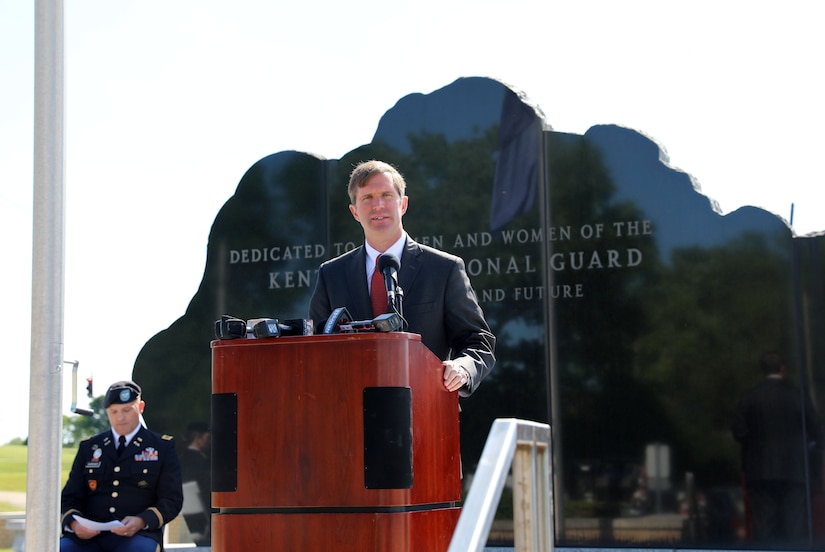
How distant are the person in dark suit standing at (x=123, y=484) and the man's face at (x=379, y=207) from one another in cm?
274

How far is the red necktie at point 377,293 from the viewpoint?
3191 mm

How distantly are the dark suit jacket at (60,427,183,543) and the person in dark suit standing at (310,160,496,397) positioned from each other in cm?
261

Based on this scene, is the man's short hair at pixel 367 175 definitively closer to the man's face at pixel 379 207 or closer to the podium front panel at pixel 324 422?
the man's face at pixel 379 207

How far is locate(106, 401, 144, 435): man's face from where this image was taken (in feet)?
18.4

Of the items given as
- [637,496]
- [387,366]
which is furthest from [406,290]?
[637,496]

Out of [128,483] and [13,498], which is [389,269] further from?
[13,498]

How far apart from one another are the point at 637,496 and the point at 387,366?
5.19m

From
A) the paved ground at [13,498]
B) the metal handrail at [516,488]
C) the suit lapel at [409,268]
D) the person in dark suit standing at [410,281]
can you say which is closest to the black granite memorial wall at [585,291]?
the paved ground at [13,498]

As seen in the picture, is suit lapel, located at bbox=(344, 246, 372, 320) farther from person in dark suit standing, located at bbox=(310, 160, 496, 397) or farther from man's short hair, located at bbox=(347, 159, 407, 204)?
man's short hair, located at bbox=(347, 159, 407, 204)

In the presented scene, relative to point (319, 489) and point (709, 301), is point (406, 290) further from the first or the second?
point (709, 301)

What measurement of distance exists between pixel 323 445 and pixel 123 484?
10.4ft

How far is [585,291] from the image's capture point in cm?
774

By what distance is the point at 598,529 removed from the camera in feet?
24.4

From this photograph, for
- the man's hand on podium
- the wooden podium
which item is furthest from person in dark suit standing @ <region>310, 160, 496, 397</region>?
the wooden podium
